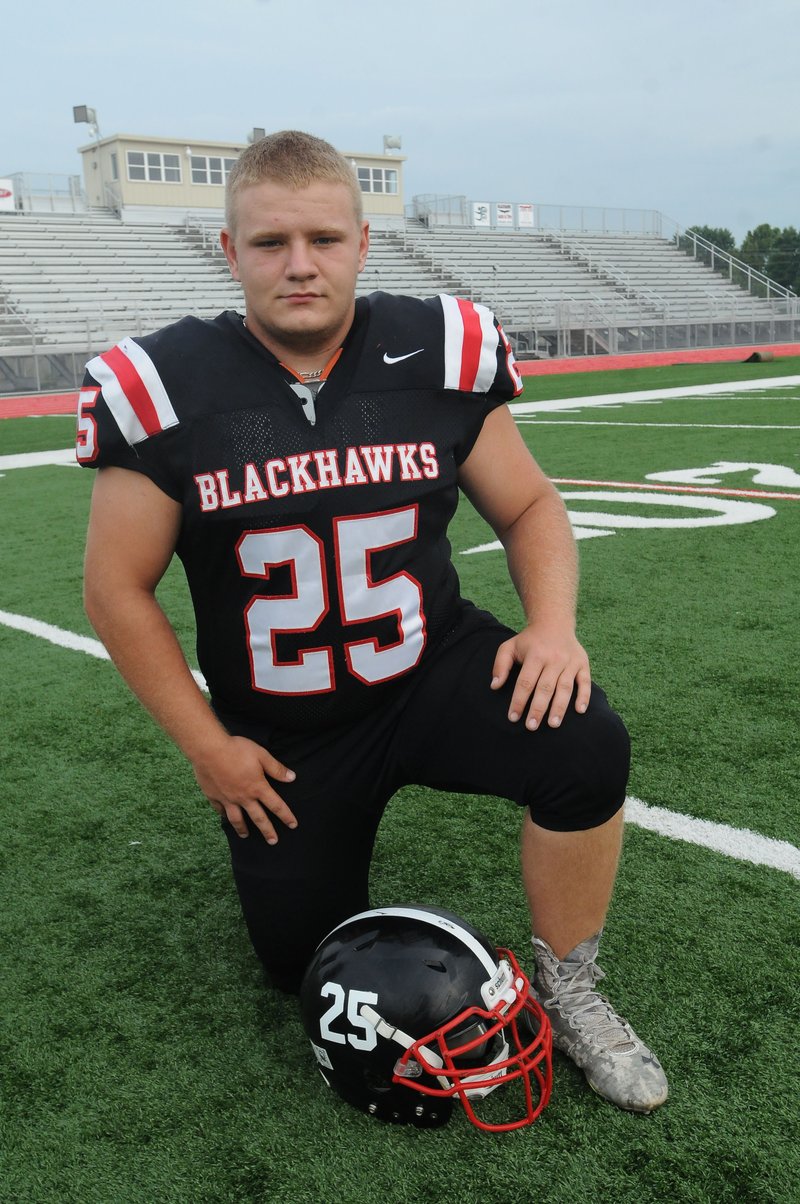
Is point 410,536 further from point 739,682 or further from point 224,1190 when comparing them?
point 739,682

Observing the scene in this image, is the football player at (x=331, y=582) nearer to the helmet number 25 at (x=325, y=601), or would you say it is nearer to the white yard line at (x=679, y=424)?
the helmet number 25 at (x=325, y=601)

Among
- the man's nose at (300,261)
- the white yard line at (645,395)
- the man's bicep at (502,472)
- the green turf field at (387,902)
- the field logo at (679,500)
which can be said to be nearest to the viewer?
the green turf field at (387,902)

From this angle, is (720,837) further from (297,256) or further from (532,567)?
A: (297,256)

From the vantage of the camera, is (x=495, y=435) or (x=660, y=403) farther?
(x=660, y=403)

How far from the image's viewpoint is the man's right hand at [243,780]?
1.85m

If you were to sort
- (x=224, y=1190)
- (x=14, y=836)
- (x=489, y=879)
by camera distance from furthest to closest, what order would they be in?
1. (x=14, y=836)
2. (x=489, y=879)
3. (x=224, y=1190)

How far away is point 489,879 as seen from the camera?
7.52 feet

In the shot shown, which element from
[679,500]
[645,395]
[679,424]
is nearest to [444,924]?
[679,500]

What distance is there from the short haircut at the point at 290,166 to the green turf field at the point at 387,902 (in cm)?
132

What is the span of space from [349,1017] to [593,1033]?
39cm

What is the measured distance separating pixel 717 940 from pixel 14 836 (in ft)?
5.12

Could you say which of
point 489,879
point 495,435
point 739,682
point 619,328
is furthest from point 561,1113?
point 619,328

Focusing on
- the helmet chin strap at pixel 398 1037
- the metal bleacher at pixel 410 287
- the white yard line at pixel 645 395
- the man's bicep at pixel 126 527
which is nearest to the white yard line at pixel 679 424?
the white yard line at pixel 645 395

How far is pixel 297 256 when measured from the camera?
1809 millimetres
